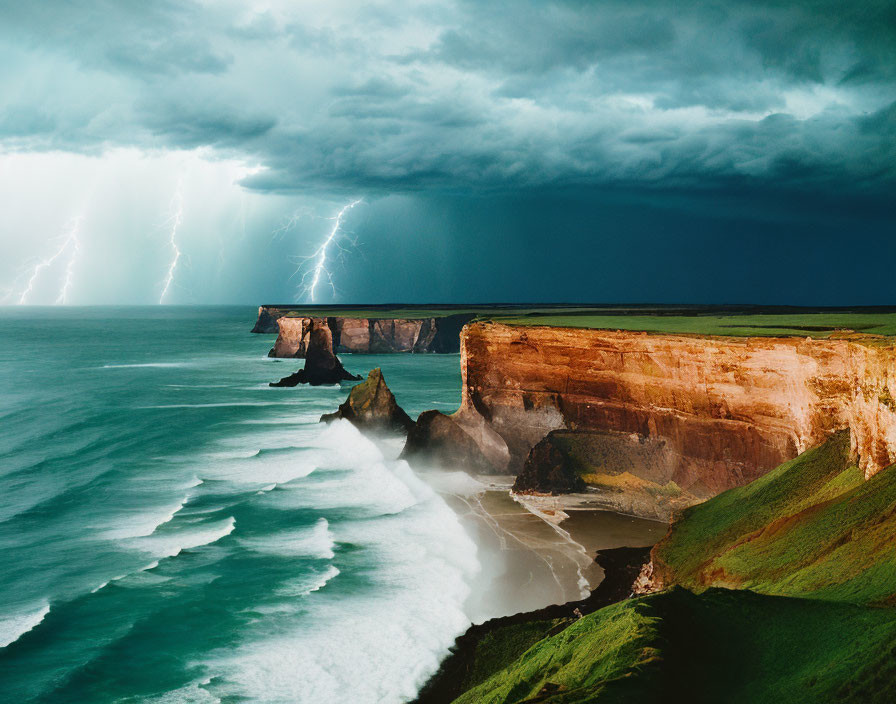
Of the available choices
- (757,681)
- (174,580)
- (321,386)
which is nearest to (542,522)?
(174,580)

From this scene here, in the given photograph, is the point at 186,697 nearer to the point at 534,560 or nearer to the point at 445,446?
the point at 534,560

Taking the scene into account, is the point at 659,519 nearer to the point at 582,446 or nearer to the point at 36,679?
the point at 582,446

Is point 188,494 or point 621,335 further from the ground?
point 621,335

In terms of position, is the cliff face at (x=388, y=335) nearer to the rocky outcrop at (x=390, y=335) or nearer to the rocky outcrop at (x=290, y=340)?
the rocky outcrop at (x=390, y=335)

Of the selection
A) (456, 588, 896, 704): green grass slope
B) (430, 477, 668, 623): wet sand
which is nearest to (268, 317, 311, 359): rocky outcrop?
(430, 477, 668, 623): wet sand

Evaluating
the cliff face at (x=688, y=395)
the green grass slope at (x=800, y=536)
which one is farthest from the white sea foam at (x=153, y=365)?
the green grass slope at (x=800, y=536)

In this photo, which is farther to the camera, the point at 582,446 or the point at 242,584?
the point at 582,446

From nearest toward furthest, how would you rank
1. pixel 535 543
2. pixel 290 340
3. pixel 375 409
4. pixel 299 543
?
pixel 535 543
pixel 299 543
pixel 375 409
pixel 290 340

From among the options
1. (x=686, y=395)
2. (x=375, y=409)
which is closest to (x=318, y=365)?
(x=375, y=409)
